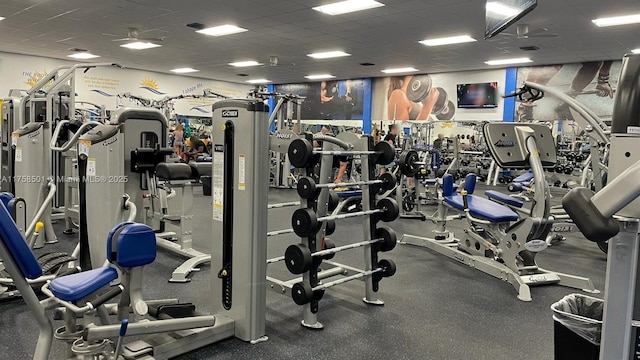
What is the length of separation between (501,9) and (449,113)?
10.1 metres

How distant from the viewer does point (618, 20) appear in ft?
24.1

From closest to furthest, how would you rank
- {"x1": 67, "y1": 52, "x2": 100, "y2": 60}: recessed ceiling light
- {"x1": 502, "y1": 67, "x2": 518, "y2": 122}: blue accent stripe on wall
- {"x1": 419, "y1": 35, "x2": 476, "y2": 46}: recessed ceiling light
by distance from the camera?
{"x1": 419, "y1": 35, "x2": 476, "y2": 46}: recessed ceiling light, {"x1": 67, "y1": 52, "x2": 100, "y2": 60}: recessed ceiling light, {"x1": 502, "y1": 67, "x2": 518, "y2": 122}: blue accent stripe on wall

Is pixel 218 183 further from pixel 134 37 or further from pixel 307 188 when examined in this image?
pixel 134 37

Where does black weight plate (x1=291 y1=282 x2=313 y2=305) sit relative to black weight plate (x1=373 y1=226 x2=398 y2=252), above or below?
below

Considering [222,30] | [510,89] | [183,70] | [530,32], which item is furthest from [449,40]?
[183,70]

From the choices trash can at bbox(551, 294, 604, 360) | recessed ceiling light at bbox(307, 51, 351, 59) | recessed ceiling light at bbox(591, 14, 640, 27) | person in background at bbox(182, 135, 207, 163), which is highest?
Answer: recessed ceiling light at bbox(307, 51, 351, 59)

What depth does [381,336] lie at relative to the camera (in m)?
3.00

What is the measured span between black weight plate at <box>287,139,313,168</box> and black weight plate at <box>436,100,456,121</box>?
11.4 m

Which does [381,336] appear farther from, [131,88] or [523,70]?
[131,88]

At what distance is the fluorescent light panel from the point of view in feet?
22.5

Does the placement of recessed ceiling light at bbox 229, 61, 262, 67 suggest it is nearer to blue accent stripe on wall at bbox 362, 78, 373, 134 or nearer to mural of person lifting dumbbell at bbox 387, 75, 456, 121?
blue accent stripe on wall at bbox 362, 78, 373, 134

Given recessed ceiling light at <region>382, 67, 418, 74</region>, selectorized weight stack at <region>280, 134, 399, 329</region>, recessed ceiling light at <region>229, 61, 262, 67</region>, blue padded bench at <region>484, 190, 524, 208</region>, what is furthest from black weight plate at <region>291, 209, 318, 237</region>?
recessed ceiling light at <region>382, 67, 418, 74</region>

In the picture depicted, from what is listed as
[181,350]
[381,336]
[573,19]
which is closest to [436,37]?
[573,19]

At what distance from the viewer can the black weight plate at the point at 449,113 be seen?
13.5m
